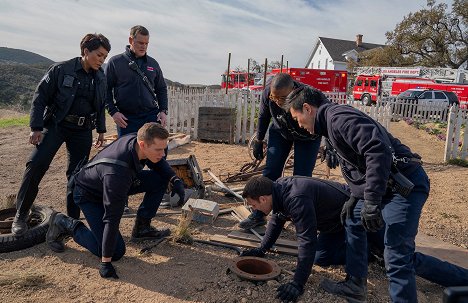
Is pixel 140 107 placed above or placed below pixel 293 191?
above

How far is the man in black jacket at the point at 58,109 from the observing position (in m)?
3.89

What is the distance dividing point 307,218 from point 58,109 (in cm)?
260

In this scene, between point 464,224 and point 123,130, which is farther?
point 464,224

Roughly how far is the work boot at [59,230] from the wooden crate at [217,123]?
22.9 feet

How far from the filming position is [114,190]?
3.26 m

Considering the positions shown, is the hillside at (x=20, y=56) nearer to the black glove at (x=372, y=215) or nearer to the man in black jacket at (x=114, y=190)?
the man in black jacket at (x=114, y=190)

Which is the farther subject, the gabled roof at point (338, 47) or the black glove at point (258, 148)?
the gabled roof at point (338, 47)

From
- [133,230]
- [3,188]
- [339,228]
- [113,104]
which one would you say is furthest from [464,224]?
[3,188]

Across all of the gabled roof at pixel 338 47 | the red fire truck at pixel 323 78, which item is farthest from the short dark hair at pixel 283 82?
the gabled roof at pixel 338 47

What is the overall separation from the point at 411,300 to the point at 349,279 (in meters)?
0.58

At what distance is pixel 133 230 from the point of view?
165 inches

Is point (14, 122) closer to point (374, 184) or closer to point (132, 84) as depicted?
point (132, 84)

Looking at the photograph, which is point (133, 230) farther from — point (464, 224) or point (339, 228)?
point (464, 224)

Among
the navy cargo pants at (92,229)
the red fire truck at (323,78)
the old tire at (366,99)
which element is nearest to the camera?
the navy cargo pants at (92,229)
